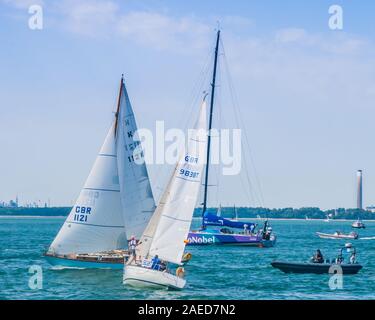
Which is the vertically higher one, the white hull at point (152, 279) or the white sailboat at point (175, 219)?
the white sailboat at point (175, 219)

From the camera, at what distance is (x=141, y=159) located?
5244 centimetres

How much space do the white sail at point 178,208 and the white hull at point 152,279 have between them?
1.21 m

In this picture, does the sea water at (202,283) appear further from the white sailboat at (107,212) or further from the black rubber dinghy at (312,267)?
the white sailboat at (107,212)

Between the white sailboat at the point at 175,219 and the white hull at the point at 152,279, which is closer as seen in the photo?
the white hull at the point at 152,279

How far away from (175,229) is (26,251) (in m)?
36.3

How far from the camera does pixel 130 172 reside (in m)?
51.6

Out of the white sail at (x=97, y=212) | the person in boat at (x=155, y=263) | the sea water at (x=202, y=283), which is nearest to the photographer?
the person in boat at (x=155, y=263)

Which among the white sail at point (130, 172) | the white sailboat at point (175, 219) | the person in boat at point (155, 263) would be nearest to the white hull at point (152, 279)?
the white sailboat at point (175, 219)

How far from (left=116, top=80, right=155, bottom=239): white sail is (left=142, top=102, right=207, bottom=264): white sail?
32.3 ft

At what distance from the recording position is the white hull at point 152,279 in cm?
3981

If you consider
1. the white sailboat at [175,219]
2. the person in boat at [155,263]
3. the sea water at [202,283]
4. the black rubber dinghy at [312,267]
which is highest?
the white sailboat at [175,219]

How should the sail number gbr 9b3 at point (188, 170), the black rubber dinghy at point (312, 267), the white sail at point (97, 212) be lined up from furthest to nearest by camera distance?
the black rubber dinghy at point (312, 267) → the white sail at point (97, 212) → the sail number gbr 9b3 at point (188, 170)

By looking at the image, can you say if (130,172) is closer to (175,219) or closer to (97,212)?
(97,212)
